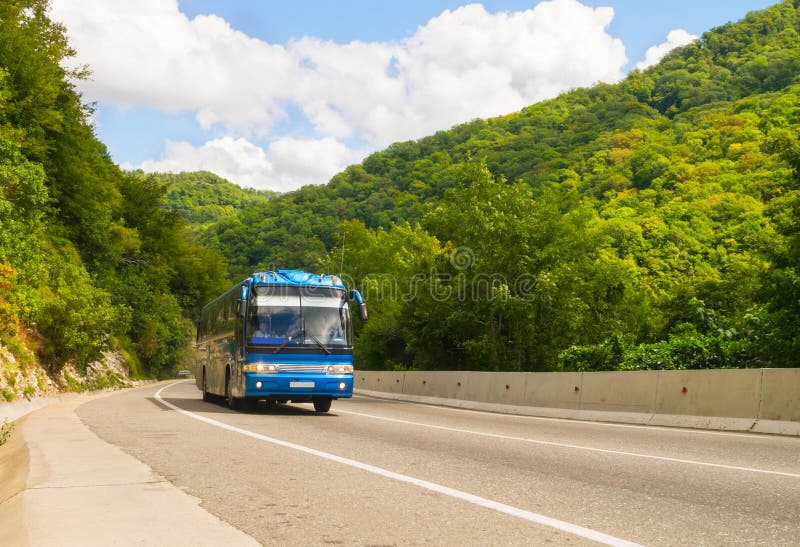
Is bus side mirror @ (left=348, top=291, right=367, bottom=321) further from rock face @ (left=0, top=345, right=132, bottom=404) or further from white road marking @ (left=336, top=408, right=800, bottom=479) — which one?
rock face @ (left=0, top=345, right=132, bottom=404)

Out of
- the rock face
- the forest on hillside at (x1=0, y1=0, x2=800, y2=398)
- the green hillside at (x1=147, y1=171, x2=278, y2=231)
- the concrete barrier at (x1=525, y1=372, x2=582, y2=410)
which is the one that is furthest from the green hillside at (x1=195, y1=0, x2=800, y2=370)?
the green hillside at (x1=147, y1=171, x2=278, y2=231)

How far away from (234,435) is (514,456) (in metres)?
4.81

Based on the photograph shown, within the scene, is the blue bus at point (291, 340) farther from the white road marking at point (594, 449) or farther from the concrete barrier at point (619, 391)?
the concrete barrier at point (619, 391)

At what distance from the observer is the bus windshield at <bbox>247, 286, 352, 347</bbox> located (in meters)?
19.2

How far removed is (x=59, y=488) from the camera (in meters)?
7.09

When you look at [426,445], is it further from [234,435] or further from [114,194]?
[114,194]

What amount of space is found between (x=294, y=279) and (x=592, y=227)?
31475 mm

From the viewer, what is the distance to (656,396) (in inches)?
691

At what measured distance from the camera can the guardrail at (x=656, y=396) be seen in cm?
1462

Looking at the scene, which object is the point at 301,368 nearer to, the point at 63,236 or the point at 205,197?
the point at 63,236

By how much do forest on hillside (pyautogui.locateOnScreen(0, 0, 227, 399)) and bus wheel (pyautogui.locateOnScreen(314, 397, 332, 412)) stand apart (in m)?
7.76

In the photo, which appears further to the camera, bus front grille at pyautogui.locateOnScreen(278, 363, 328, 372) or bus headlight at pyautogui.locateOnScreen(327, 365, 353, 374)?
bus headlight at pyautogui.locateOnScreen(327, 365, 353, 374)

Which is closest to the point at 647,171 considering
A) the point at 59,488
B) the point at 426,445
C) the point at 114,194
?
the point at 114,194

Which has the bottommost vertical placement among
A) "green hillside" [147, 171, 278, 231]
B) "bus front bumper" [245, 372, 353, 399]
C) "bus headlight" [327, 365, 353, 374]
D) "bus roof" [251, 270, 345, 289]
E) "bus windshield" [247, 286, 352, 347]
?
"bus front bumper" [245, 372, 353, 399]
